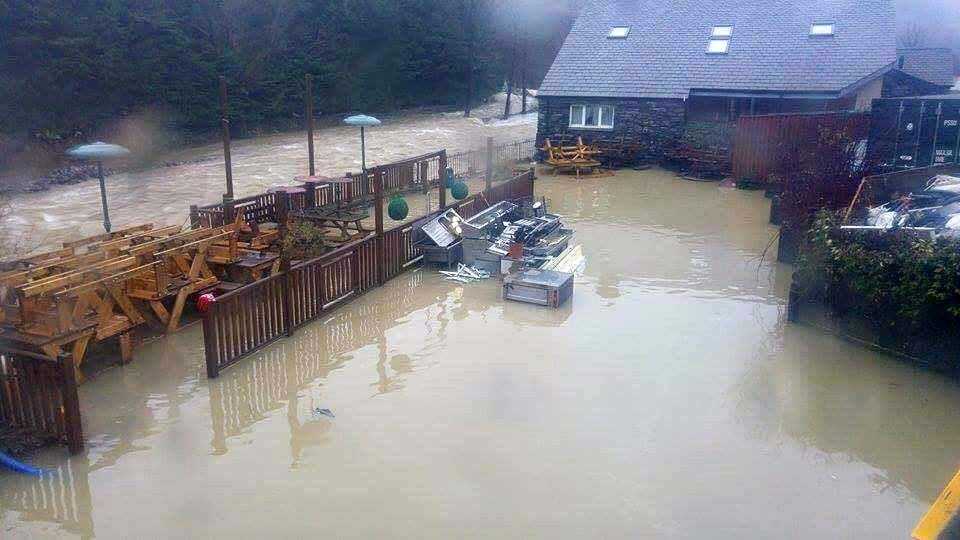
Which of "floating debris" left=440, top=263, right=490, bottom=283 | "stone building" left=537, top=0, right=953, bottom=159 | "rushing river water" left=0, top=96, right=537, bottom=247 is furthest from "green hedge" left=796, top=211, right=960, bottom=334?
"stone building" left=537, top=0, right=953, bottom=159

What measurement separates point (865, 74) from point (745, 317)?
51.0ft

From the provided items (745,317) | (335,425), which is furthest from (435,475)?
(745,317)

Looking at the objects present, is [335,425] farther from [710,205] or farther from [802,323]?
[710,205]

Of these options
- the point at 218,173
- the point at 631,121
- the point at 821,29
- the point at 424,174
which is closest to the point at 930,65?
the point at 821,29

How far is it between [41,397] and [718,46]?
77.0 feet

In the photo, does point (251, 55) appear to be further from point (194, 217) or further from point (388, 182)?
point (194, 217)

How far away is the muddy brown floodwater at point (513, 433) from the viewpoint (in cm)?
568

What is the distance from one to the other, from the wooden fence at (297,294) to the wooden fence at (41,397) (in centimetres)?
164

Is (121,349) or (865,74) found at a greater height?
(865,74)

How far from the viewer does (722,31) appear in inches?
983

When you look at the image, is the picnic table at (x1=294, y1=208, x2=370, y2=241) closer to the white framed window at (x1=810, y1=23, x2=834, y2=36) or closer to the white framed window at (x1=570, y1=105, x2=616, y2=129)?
the white framed window at (x1=570, y1=105, x2=616, y2=129)

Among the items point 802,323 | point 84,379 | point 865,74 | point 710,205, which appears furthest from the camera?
point 865,74

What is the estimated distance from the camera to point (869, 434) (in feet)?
23.0

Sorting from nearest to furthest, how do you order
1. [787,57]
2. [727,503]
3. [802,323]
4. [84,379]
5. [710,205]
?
[727,503], [84,379], [802,323], [710,205], [787,57]
